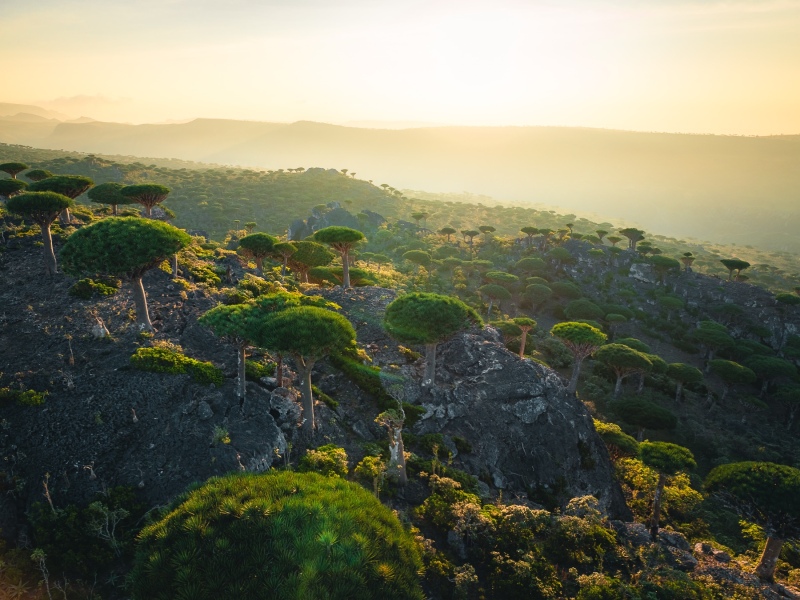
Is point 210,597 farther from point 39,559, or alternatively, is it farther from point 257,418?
point 257,418

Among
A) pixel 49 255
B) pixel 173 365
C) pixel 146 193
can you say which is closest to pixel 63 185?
pixel 146 193

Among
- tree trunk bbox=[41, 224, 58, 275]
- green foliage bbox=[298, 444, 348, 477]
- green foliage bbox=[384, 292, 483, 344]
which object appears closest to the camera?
green foliage bbox=[298, 444, 348, 477]

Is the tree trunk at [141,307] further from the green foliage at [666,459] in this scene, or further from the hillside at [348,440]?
the green foliage at [666,459]

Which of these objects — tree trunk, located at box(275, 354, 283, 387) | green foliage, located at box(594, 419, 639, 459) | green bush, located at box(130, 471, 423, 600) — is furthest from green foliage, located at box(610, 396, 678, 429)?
green bush, located at box(130, 471, 423, 600)

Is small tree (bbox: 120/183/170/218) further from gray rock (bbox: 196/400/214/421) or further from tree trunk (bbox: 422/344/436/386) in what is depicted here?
tree trunk (bbox: 422/344/436/386)

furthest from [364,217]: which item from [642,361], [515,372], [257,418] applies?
[257,418]

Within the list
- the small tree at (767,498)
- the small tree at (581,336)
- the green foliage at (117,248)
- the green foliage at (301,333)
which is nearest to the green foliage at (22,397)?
the green foliage at (117,248)

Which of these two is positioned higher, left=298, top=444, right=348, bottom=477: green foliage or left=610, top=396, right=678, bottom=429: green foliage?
left=298, top=444, right=348, bottom=477: green foliage
